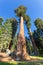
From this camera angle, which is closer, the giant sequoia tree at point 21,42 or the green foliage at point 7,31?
the giant sequoia tree at point 21,42

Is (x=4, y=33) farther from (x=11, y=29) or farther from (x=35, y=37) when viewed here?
(x=35, y=37)

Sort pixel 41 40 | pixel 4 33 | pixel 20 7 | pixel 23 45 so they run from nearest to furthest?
pixel 23 45
pixel 20 7
pixel 41 40
pixel 4 33

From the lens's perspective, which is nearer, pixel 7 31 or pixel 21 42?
pixel 21 42

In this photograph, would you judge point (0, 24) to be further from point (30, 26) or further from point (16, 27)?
point (30, 26)

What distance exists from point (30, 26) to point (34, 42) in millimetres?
4807

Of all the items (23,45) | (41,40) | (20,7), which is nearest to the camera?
(23,45)

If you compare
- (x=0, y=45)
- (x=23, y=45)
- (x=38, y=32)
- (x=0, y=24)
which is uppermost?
(x=0, y=24)

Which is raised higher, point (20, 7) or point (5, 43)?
point (20, 7)

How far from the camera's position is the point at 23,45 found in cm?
3166

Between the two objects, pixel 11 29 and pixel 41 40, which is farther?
pixel 11 29

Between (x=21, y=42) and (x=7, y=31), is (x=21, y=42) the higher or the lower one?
the lower one

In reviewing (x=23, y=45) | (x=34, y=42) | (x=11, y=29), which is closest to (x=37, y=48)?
(x=34, y=42)

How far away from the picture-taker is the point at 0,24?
1896 inches

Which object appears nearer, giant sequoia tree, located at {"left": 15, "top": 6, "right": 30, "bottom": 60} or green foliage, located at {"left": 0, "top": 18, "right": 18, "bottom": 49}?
giant sequoia tree, located at {"left": 15, "top": 6, "right": 30, "bottom": 60}
